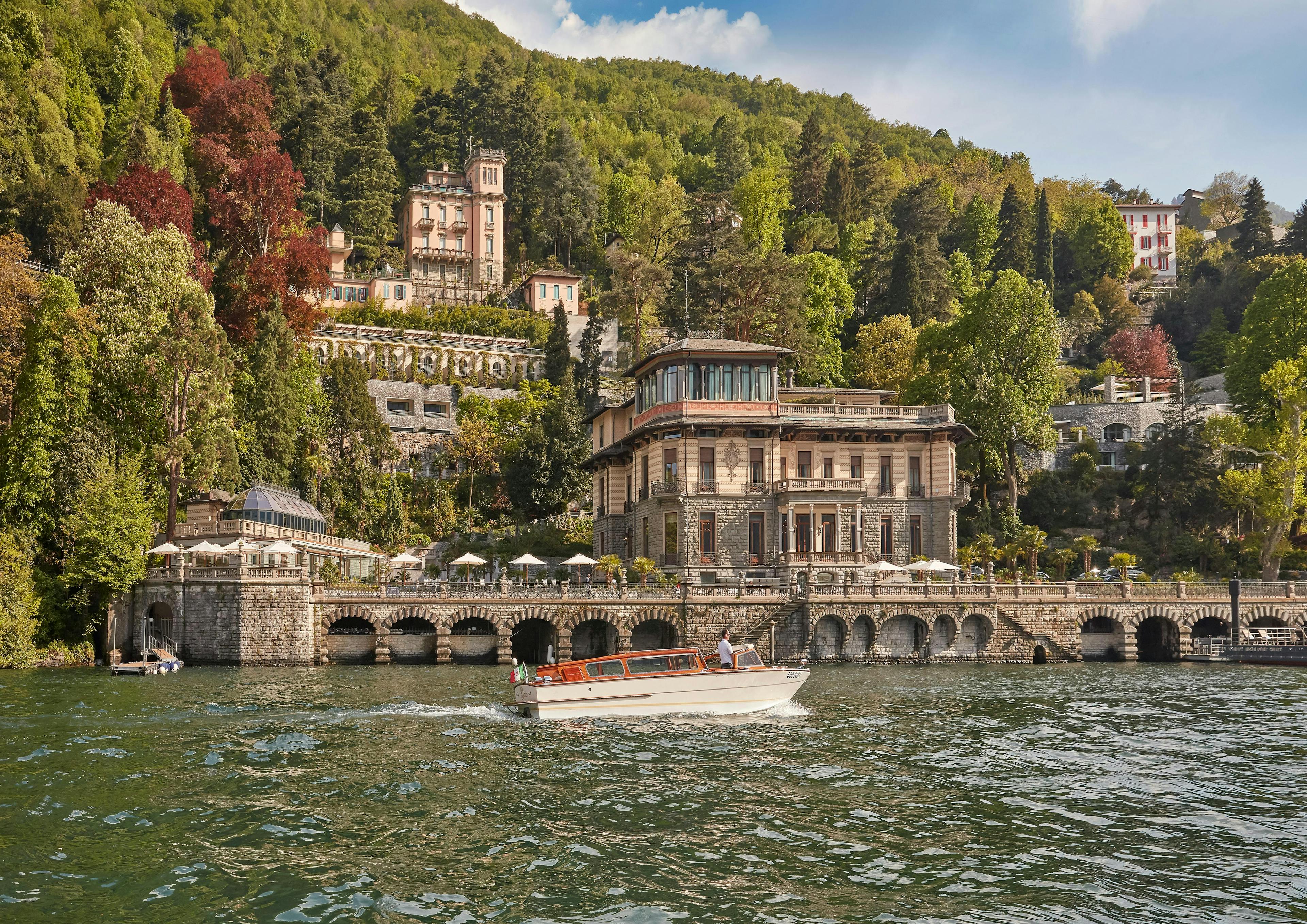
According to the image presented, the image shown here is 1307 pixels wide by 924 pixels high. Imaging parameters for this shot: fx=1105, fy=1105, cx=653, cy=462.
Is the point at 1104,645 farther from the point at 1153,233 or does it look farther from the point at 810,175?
the point at 1153,233

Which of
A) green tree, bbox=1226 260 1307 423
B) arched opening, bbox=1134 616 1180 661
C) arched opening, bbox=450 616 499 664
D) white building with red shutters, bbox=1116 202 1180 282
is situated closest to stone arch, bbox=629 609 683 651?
arched opening, bbox=450 616 499 664

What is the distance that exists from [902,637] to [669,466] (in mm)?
15466

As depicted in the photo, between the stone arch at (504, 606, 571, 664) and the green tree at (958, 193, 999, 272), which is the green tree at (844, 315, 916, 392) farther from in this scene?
the stone arch at (504, 606, 571, 664)

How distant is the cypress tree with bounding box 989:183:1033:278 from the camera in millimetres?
111500

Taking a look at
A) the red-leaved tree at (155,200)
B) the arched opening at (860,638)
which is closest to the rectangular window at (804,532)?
the arched opening at (860,638)

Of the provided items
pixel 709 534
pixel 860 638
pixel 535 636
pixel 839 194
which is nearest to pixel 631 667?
pixel 860 638

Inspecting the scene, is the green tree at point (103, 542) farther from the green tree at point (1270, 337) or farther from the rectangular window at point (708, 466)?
the green tree at point (1270, 337)

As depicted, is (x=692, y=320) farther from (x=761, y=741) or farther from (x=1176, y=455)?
(x=761, y=741)

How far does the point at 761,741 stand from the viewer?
2834cm

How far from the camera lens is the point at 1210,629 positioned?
56.9 meters

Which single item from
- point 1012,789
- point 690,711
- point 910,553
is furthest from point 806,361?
point 1012,789

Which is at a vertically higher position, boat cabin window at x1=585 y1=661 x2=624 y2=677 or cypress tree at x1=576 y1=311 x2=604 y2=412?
cypress tree at x1=576 y1=311 x2=604 y2=412

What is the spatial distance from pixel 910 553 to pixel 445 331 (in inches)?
1855

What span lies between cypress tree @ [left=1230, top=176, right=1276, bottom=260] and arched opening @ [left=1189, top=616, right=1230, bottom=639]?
236ft
